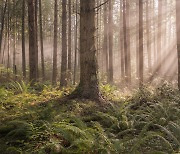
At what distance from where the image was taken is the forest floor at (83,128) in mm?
5199

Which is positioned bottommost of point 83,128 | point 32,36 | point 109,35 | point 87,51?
point 83,128

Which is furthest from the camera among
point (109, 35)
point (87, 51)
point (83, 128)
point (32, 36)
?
point (109, 35)

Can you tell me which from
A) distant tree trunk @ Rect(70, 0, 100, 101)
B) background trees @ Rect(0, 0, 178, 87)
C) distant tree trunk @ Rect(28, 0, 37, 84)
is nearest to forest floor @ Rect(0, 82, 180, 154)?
distant tree trunk @ Rect(70, 0, 100, 101)

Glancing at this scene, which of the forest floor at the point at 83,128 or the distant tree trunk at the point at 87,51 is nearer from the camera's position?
the forest floor at the point at 83,128

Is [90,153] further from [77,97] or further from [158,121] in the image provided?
[77,97]

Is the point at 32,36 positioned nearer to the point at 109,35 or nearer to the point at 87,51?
the point at 87,51

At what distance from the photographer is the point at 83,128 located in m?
6.10

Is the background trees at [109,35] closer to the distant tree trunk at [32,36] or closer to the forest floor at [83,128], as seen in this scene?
the distant tree trunk at [32,36]

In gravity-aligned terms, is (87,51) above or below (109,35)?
below

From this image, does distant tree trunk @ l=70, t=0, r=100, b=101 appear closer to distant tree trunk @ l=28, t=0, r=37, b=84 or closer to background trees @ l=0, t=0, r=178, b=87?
background trees @ l=0, t=0, r=178, b=87

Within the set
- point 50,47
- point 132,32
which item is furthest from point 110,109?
point 50,47

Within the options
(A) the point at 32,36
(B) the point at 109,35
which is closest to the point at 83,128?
(A) the point at 32,36

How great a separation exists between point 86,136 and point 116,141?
65cm

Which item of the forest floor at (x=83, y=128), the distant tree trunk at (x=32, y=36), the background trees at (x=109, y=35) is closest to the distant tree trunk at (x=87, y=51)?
the background trees at (x=109, y=35)
